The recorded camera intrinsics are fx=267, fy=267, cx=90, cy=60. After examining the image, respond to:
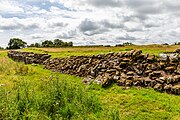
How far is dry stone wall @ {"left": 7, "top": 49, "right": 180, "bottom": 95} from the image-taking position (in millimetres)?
15273

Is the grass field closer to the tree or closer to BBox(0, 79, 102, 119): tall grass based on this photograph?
BBox(0, 79, 102, 119): tall grass

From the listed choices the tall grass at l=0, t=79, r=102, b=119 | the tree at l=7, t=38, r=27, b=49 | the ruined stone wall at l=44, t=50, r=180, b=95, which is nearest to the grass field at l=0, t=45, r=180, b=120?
the tall grass at l=0, t=79, r=102, b=119

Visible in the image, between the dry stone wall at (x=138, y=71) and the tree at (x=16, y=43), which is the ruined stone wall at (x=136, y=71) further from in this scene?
the tree at (x=16, y=43)

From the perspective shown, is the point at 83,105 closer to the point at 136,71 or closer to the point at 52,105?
the point at 52,105

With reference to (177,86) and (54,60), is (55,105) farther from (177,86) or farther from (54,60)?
(54,60)

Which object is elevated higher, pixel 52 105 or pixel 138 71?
pixel 138 71

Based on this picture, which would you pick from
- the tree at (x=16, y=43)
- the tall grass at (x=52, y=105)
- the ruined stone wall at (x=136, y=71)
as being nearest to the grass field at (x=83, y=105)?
the tall grass at (x=52, y=105)

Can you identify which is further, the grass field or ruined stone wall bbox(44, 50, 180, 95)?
ruined stone wall bbox(44, 50, 180, 95)

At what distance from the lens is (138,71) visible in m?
17.2

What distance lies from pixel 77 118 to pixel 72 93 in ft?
8.13

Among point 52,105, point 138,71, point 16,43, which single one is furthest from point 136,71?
point 16,43

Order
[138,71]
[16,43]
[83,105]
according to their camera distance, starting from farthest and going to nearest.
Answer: [16,43], [138,71], [83,105]

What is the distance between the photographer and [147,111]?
1172 cm

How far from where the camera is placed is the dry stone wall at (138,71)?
1527cm
